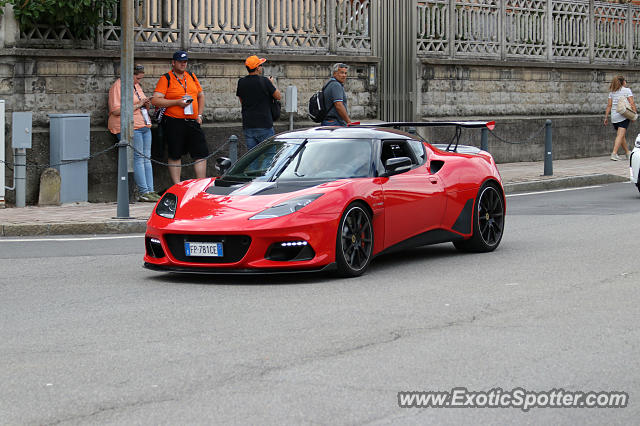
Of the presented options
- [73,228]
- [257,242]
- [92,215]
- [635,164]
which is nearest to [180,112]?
[92,215]

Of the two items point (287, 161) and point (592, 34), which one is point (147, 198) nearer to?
point (287, 161)

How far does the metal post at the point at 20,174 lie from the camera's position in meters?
16.1

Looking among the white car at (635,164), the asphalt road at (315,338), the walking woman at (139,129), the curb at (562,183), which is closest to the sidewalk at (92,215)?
the curb at (562,183)

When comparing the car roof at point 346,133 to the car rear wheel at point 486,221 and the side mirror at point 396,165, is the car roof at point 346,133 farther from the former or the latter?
the car rear wheel at point 486,221

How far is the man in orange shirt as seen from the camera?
17.6m

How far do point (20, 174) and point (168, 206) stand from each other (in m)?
6.44

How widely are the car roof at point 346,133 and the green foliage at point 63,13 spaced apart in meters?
6.38

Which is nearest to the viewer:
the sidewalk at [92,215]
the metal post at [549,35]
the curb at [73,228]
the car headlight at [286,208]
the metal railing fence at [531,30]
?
the car headlight at [286,208]

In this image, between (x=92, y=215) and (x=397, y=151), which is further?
(x=92, y=215)

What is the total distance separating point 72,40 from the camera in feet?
57.6

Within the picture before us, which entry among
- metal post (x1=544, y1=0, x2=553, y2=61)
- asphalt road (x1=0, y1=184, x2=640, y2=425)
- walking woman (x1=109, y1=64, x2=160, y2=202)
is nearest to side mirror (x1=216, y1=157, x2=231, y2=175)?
asphalt road (x1=0, y1=184, x2=640, y2=425)

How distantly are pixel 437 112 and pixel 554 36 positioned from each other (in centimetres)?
487

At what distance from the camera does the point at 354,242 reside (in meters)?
10.2

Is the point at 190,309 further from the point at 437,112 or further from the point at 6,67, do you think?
the point at 437,112
